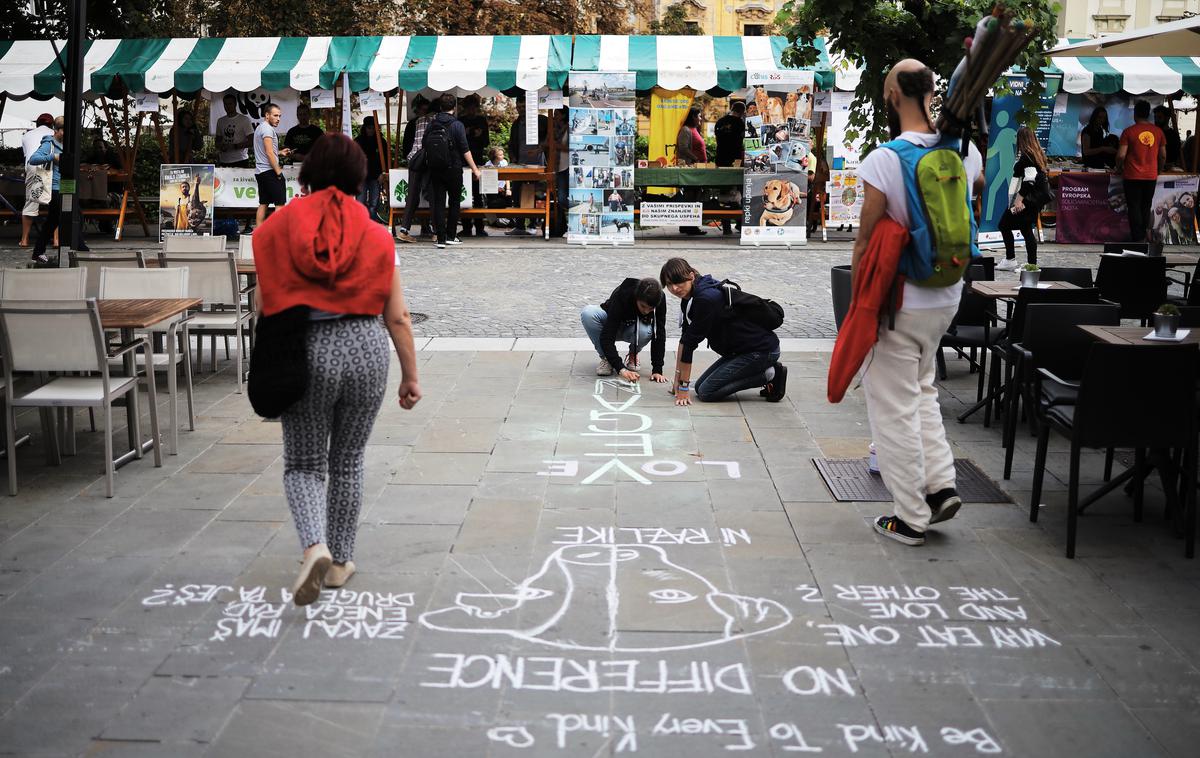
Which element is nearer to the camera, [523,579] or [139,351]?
[523,579]

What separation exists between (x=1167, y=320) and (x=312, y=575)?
164 inches

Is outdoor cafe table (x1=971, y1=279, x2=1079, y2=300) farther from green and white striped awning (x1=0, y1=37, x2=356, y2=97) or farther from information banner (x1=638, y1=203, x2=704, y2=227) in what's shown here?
green and white striped awning (x1=0, y1=37, x2=356, y2=97)

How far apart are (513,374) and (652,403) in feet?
4.30

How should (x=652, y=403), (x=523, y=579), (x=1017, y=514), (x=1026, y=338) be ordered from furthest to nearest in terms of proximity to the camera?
1. (x=652, y=403)
2. (x=1026, y=338)
3. (x=1017, y=514)
4. (x=523, y=579)

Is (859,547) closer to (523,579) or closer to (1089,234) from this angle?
(523,579)

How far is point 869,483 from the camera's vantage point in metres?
6.04

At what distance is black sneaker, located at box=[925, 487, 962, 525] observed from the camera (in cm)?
514

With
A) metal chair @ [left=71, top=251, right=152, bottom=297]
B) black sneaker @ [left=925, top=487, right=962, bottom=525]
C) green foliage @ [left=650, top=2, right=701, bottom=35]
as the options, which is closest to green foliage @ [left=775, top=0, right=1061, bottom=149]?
black sneaker @ [left=925, top=487, right=962, bottom=525]

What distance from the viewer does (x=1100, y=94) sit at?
18938 mm

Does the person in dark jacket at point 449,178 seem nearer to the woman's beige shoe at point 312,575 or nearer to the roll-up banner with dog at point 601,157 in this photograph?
the roll-up banner with dog at point 601,157

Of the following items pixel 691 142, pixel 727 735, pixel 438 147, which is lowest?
pixel 727 735

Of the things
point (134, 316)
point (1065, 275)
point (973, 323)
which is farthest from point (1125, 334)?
point (134, 316)

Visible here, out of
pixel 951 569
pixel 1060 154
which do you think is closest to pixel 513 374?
pixel 951 569

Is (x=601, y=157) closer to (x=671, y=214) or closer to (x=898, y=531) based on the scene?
(x=671, y=214)
